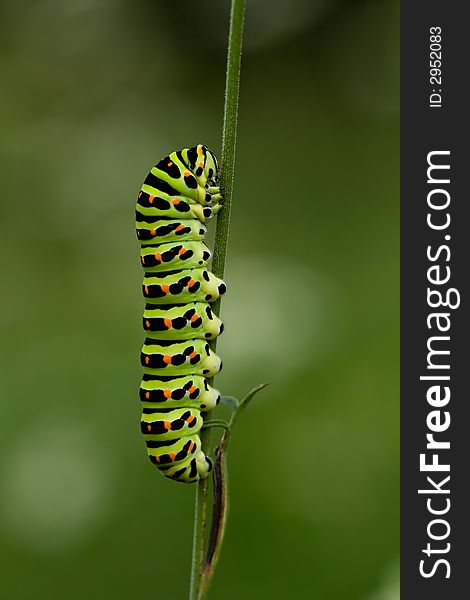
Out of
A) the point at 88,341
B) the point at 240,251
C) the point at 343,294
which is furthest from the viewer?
the point at 240,251

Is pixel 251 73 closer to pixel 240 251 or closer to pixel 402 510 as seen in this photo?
pixel 240 251

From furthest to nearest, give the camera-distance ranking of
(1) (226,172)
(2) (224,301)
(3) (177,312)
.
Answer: (2) (224,301) → (3) (177,312) → (1) (226,172)

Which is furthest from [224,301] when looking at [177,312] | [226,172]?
A: [226,172]

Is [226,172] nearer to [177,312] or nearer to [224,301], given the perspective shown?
[177,312]

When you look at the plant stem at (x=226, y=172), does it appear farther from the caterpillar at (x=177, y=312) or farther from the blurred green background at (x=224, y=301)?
the blurred green background at (x=224, y=301)

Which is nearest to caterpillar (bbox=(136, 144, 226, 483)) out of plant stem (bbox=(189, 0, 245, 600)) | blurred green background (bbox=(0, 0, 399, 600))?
plant stem (bbox=(189, 0, 245, 600))

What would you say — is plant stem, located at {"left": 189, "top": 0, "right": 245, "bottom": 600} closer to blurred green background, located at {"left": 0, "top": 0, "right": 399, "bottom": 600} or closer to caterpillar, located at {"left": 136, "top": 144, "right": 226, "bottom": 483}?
caterpillar, located at {"left": 136, "top": 144, "right": 226, "bottom": 483}

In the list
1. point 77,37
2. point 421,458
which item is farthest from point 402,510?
point 77,37
